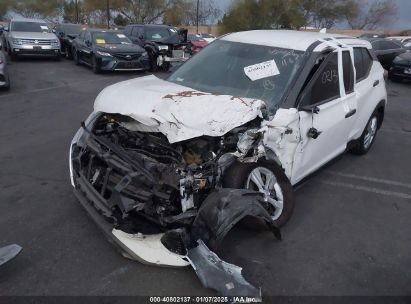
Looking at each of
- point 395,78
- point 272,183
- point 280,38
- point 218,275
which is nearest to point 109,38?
point 280,38

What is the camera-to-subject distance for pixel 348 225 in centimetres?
386

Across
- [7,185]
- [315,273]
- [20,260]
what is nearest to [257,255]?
[315,273]

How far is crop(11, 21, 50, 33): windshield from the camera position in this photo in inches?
609

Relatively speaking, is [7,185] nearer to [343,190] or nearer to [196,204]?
[196,204]

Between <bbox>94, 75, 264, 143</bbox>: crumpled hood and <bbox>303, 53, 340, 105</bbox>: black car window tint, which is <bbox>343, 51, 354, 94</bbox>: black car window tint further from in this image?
<bbox>94, 75, 264, 143</bbox>: crumpled hood

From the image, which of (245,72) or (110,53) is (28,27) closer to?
(110,53)

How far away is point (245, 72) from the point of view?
13.3 feet

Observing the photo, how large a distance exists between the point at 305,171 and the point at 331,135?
0.56 meters

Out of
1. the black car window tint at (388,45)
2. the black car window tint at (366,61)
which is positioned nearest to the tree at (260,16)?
the black car window tint at (388,45)

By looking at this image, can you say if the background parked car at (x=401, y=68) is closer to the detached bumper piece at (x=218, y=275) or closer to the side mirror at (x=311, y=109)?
the side mirror at (x=311, y=109)

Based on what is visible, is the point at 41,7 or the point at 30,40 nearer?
the point at 30,40

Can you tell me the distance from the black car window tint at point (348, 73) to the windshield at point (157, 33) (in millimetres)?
11837

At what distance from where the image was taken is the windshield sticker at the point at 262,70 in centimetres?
392

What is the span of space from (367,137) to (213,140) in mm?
3459
